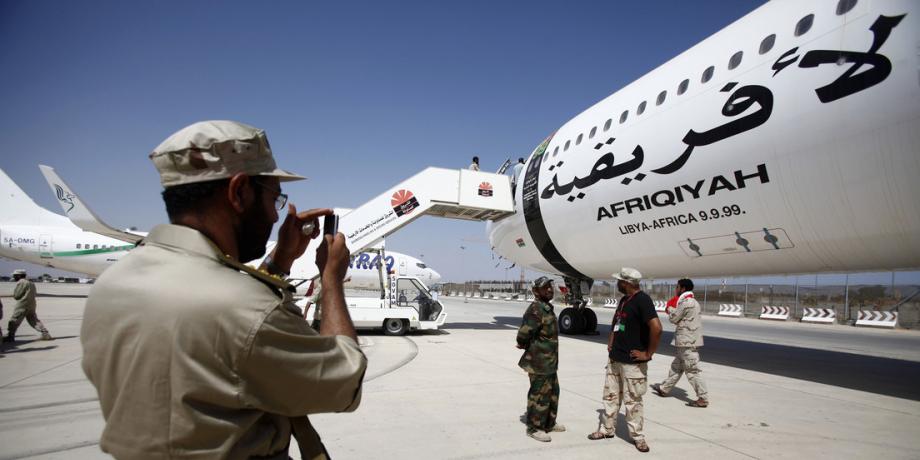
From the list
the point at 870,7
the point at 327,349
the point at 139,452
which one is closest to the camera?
the point at 139,452

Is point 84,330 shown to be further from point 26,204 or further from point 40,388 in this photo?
point 26,204

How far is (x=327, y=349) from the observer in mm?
1290

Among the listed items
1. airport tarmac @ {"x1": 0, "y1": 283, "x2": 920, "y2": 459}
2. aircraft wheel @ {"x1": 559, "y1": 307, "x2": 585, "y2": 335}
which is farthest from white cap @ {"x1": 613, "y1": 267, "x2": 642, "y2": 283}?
aircraft wheel @ {"x1": 559, "y1": 307, "x2": 585, "y2": 335}

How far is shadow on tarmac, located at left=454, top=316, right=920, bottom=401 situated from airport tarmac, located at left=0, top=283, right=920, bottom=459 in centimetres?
5

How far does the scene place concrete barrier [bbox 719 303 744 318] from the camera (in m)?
29.3

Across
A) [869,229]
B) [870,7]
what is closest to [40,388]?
[869,229]

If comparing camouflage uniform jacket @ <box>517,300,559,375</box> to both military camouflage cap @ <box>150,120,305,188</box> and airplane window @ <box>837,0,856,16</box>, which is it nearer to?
military camouflage cap @ <box>150,120,305,188</box>

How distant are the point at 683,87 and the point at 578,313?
843 centimetres

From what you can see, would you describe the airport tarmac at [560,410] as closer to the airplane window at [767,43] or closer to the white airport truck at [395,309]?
the white airport truck at [395,309]

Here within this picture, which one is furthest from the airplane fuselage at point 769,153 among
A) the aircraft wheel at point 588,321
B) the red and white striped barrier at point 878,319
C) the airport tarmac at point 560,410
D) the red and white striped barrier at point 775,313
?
the red and white striped barrier at point 775,313

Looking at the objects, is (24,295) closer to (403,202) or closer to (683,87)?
(403,202)

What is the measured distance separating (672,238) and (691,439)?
4.94 metres

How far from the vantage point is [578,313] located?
15.2 meters

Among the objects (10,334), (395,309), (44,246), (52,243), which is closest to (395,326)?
(395,309)
